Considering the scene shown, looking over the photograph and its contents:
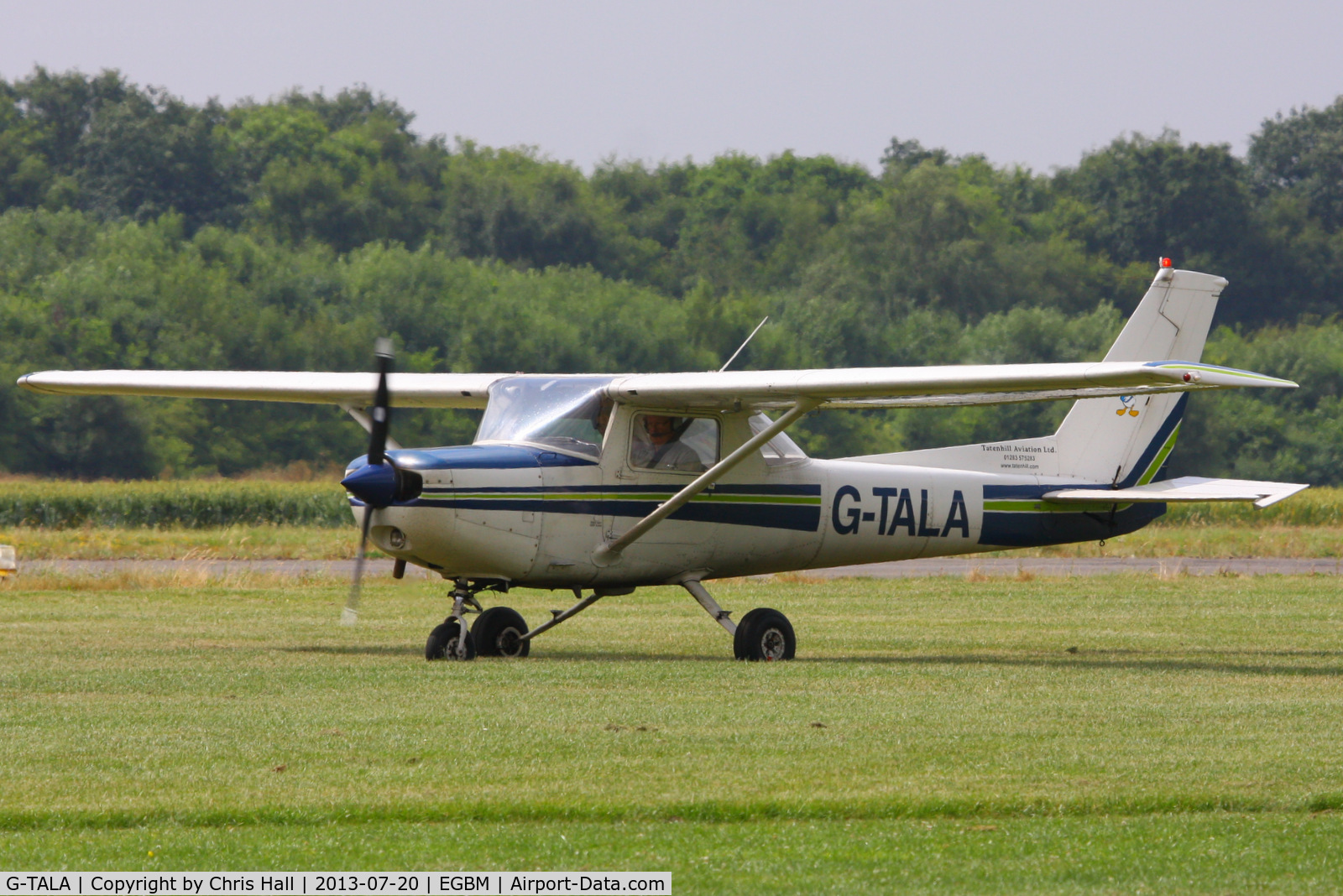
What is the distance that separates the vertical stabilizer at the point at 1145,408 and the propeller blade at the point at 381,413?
22.6 ft

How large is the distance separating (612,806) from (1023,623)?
446 inches

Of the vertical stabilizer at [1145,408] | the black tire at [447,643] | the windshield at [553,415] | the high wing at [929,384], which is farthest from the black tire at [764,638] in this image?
the vertical stabilizer at [1145,408]

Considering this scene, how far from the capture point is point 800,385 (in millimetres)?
13422

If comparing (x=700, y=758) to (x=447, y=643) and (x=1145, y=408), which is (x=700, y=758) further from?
(x=1145, y=408)

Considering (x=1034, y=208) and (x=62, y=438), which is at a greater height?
(x=1034, y=208)

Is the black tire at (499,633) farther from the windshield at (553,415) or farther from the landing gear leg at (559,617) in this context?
the windshield at (553,415)

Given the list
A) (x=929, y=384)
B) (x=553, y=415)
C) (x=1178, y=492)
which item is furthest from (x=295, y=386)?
(x=1178, y=492)

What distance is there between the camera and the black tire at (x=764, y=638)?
14273 millimetres

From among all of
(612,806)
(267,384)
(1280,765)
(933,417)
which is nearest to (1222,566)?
(267,384)

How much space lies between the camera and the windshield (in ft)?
46.2

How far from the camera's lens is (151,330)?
62406 mm

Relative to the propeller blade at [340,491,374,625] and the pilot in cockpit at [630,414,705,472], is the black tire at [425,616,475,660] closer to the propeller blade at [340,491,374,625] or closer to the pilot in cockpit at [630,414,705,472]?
the propeller blade at [340,491,374,625]

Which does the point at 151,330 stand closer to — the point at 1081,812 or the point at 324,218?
the point at 324,218

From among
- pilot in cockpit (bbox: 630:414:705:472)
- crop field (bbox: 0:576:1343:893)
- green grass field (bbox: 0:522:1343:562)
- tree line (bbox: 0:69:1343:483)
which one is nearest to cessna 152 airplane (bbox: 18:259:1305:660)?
pilot in cockpit (bbox: 630:414:705:472)
